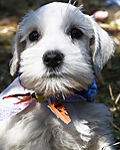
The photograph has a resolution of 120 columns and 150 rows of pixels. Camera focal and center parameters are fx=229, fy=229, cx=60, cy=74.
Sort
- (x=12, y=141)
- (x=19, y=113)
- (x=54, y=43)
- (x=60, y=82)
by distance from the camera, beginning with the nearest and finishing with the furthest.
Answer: (x=60, y=82), (x=54, y=43), (x=12, y=141), (x=19, y=113)

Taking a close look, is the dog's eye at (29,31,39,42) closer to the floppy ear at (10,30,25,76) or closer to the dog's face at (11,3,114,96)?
the dog's face at (11,3,114,96)

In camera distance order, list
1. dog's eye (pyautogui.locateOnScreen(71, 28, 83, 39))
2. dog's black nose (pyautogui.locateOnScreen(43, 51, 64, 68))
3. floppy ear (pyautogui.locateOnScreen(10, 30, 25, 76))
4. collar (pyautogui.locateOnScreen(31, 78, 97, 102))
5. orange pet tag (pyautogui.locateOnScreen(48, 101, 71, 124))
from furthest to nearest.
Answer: floppy ear (pyautogui.locateOnScreen(10, 30, 25, 76)), dog's eye (pyautogui.locateOnScreen(71, 28, 83, 39)), collar (pyautogui.locateOnScreen(31, 78, 97, 102)), orange pet tag (pyautogui.locateOnScreen(48, 101, 71, 124)), dog's black nose (pyautogui.locateOnScreen(43, 51, 64, 68))

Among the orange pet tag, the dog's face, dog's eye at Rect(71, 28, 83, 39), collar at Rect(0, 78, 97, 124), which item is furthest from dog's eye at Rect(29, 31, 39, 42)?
the orange pet tag

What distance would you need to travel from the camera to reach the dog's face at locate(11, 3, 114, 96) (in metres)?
1.88

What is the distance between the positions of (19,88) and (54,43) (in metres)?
0.93

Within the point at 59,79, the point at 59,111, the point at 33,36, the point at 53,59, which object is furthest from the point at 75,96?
the point at 33,36

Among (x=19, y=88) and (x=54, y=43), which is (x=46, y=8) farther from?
(x=19, y=88)

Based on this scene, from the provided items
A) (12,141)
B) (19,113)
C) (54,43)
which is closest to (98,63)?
(54,43)

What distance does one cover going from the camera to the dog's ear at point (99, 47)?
248 cm

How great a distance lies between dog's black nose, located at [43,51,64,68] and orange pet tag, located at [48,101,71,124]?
0.47 m

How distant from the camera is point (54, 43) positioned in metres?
2.03

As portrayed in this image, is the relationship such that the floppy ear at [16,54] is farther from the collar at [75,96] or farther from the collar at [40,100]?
the collar at [75,96]

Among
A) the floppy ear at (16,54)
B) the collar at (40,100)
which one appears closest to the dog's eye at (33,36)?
the floppy ear at (16,54)

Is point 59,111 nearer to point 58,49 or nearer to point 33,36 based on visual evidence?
point 58,49
